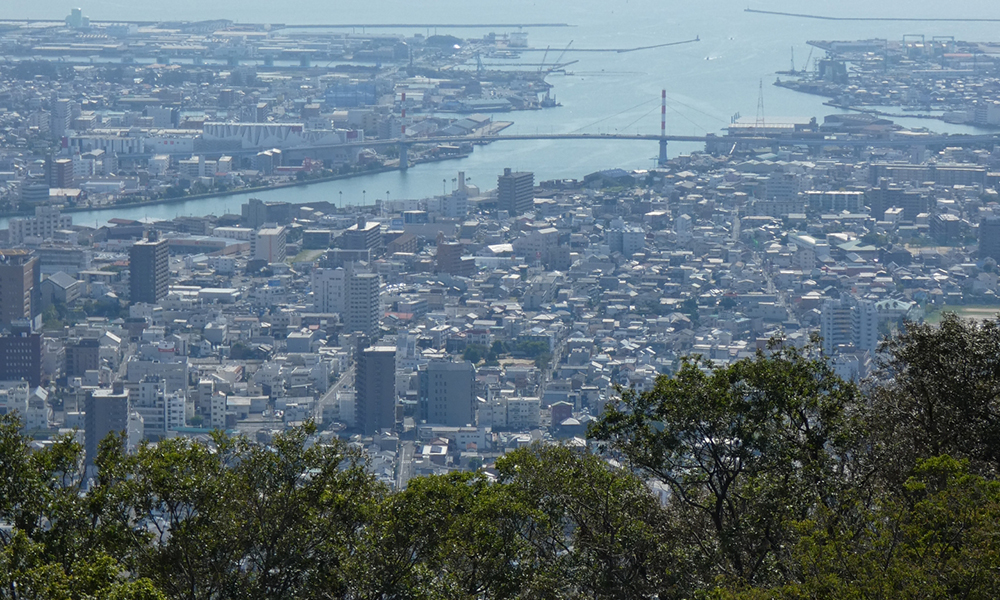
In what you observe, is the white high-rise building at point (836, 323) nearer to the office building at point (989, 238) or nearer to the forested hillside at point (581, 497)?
the office building at point (989, 238)

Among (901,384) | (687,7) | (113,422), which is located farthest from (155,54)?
(901,384)

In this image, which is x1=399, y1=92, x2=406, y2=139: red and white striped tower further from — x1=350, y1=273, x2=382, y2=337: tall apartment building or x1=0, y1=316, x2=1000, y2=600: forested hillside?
x1=0, y1=316, x2=1000, y2=600: forested hillside

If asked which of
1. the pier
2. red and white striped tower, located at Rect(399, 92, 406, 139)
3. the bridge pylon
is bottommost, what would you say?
the bridge pylon

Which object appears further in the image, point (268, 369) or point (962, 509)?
point (268, 369)

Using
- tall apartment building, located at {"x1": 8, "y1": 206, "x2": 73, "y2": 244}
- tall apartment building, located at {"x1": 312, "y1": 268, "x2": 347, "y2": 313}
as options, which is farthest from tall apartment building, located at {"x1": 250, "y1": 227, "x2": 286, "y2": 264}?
tall apartment building, located at {"x1": 8, "y1": 206, "x2": 73, "y2": 244}

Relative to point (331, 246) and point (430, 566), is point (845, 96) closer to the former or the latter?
point (331, 246)

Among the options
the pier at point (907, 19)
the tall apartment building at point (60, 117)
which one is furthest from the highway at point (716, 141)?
the pier at point (907, 19)
